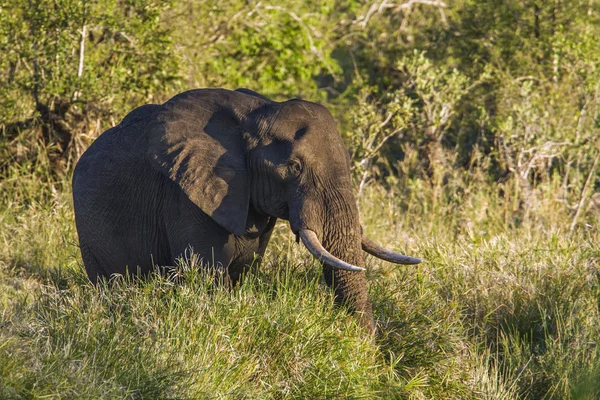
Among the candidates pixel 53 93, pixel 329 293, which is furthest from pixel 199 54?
pixel 329 293

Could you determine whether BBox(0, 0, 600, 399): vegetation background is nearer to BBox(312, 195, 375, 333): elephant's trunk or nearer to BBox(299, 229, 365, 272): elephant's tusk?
BBox(312, 195, 375, 333): elephant's trunk

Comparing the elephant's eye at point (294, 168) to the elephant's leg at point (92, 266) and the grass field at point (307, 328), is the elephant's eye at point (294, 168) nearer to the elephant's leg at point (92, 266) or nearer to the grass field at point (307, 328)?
the grass field at point (307, 328)

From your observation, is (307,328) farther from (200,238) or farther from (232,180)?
(232,180)

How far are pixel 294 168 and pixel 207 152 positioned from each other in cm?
59

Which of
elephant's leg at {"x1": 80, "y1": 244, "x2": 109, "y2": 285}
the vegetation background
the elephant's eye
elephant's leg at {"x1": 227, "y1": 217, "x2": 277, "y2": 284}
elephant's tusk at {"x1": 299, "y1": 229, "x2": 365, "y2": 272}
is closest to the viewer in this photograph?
the vegetation background

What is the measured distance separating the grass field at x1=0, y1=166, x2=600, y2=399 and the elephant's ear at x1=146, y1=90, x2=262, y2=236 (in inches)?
17.4

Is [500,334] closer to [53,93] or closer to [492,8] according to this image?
[53,93]

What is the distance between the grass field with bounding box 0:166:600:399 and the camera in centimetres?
514

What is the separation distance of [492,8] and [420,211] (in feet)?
10.9

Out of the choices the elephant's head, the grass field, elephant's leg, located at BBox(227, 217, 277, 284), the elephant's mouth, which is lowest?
the grass field

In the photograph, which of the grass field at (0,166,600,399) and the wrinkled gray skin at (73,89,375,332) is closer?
the grass field at (0,166,600,399)

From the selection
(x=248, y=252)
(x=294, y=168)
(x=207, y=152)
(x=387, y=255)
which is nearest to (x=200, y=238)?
(x=248, y=252)

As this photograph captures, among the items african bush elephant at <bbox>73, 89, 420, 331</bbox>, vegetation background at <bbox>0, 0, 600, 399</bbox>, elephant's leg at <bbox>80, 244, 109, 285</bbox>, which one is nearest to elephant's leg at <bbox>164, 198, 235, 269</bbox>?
african bush elephant at <bbox>73, 89, 420, 331</bbox>

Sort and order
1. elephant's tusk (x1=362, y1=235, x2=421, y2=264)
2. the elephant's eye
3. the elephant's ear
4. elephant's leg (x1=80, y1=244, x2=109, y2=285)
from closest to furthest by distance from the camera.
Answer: elephant's tusk (x1=362, y1=235, x2=421, y2=264)
the elephant's eye
the elephant's ear
elephant's leg (x1=80, y1=244, x2=109, y2=285)
